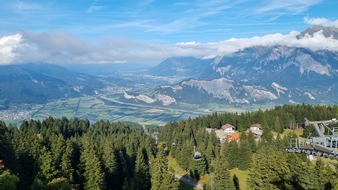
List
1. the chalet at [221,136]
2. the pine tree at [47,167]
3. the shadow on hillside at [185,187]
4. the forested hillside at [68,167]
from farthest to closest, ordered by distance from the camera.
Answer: the chalet at [221,136]
the shadow on hillside at [185,187]
the pine tree at [47,167]
the forested hillside at [68,167]

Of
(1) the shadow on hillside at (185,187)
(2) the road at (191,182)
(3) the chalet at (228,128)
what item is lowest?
(2) the road at (191,182)

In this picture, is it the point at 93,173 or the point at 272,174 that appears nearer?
the point at 272,174

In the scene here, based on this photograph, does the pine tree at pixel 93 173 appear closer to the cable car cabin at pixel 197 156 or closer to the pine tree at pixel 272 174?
the pine tree at pixel 272 174

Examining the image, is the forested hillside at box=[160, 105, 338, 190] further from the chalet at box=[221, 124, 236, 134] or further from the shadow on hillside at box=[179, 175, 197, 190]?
the chalet at box=[221, 124, 236, 134]

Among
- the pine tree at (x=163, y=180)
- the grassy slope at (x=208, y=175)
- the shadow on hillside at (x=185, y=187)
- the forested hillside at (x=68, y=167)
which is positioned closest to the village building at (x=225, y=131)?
the grassy slope at (x=208, y=175)

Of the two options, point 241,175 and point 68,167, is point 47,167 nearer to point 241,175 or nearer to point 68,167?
point 68,167

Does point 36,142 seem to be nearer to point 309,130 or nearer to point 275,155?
point 275,155

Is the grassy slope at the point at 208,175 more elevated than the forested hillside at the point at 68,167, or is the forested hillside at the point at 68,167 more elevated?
the forested hillside at the point at 68,167

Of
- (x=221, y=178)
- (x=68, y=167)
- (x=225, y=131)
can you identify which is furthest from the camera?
(x=225, y=131)

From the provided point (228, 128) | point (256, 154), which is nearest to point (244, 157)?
point (256, 154)

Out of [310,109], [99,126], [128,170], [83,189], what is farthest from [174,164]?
[310,109]

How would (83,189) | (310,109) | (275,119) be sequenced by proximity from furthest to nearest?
(310,109) < (275,119) < (83,189)
